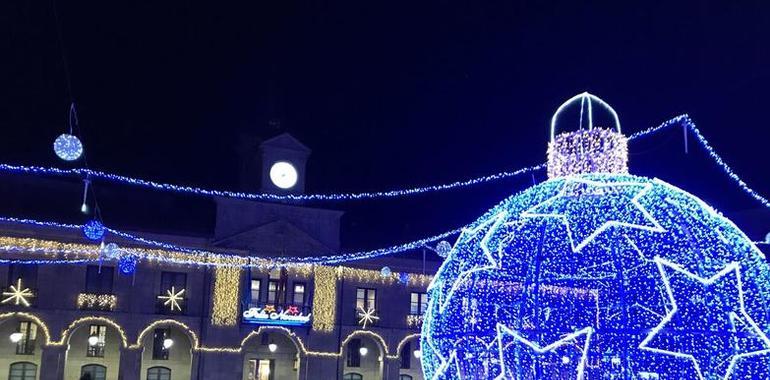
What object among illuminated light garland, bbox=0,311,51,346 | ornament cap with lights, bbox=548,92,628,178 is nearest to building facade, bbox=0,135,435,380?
illuminated light garland, bbox=0,311,51,346

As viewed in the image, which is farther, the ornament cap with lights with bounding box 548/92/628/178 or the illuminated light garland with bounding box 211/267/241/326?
the illuminated light garland with bounding box 211/267/241/326

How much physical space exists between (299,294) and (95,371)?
372 inches

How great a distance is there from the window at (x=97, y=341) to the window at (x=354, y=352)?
37.5 feet

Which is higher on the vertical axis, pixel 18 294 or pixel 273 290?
pixel 273 290

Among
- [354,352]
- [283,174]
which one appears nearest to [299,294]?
[354,352]

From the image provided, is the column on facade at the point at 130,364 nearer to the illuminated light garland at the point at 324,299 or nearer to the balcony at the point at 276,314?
the balcony at the point at 276,314

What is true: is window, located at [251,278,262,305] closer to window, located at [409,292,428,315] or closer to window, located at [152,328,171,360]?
window, located at [152,328,171,360]

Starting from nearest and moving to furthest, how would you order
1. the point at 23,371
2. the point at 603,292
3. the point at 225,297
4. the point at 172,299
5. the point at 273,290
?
1. the point at 603,292
2. the point at 23,371
3. the point at 172,299
4. the point at 225,297
5. the point at 273,290

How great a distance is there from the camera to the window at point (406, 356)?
136ft

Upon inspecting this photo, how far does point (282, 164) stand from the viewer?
128 ft

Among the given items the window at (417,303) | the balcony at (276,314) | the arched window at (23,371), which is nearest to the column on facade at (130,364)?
the arched window at (23,371)

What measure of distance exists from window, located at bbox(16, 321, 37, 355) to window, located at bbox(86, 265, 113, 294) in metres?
2.65

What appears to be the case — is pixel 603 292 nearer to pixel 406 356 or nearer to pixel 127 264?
pixel 127 264

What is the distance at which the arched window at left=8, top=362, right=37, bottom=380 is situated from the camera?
34031 millimetres
